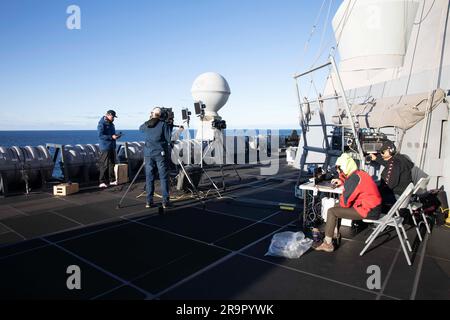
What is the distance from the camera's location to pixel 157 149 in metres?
6.61

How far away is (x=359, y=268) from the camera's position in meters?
3.87

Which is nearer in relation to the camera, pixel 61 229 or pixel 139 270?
pixel 139 270

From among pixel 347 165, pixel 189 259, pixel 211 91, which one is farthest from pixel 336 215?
pixel 211 91

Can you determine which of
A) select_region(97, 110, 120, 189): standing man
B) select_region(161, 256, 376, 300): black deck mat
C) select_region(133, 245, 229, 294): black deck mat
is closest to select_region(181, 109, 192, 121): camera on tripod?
select_region(97, 110, 120, 189): standing man

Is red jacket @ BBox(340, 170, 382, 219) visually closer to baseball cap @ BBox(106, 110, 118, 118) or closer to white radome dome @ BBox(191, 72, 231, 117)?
baseball cap @ BBox(106, 110, 118, 118)

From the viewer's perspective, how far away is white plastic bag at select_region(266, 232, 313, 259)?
4.18m

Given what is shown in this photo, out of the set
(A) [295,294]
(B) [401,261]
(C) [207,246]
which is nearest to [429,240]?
(B) [401,261]

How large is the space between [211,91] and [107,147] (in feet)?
26.7

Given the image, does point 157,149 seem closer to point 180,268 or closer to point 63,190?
point 63,190

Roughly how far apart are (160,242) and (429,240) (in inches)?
170

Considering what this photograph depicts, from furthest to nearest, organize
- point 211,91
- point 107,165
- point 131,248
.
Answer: point 211,91
point 107,165
point 131,248

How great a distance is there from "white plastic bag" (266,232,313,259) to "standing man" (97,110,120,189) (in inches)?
245

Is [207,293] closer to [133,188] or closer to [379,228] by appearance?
[379,228]

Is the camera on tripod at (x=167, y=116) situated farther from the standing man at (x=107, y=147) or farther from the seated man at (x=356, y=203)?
the seated man at (x=356, y=203)
